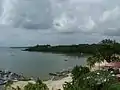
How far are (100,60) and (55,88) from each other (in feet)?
65.3

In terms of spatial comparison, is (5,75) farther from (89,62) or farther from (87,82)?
(87,82)

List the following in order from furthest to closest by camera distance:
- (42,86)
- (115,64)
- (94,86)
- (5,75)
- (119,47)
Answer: (119,47) < (5,75) < (115,64) < (42,86) < (94,86)

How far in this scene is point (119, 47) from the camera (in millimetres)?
78500

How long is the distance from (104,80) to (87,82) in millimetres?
2248

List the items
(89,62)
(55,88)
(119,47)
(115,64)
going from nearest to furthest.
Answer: (55,88), (115,64), (89,62), (119,47)

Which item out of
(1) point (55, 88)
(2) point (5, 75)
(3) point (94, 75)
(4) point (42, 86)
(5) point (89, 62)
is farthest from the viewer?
(2) point (5, 75)

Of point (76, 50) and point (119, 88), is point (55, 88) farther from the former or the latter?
point (76, 50)

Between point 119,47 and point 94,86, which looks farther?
point 119,47

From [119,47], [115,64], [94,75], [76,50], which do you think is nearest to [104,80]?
[94,75]

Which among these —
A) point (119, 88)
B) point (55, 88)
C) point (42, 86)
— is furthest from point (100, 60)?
point (119, 88)

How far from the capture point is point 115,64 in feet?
147

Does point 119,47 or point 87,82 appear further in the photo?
point 119,47

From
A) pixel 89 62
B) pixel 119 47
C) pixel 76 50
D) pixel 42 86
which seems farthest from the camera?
pixel 76 50

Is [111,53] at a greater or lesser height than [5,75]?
greater
